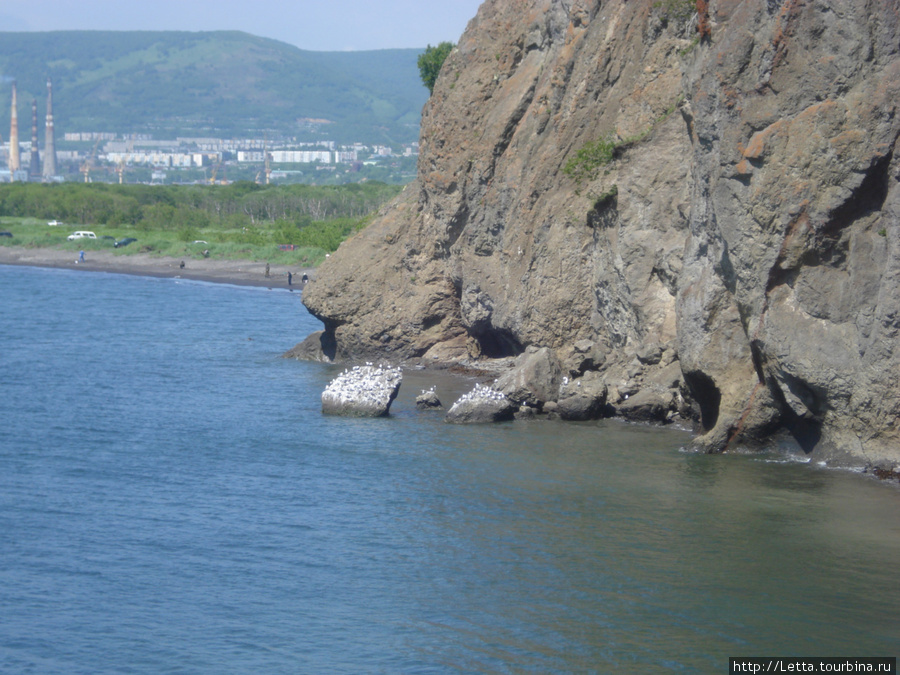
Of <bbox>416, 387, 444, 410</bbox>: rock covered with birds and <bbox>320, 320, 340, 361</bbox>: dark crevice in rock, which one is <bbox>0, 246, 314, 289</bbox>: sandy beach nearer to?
<bbox>320, 320, 340, 361</bbox>: dark crevice in rock

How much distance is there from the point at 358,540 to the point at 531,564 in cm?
372

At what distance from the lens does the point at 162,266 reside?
308 feet

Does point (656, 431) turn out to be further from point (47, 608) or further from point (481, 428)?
point (47, 608)

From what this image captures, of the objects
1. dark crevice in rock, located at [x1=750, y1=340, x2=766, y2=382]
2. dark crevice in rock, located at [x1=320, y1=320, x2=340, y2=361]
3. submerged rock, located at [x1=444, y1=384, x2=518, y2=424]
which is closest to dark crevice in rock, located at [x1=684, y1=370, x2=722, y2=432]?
dark crevice in rock, located at [x1=750, y1=340, x2=766, y2=382]

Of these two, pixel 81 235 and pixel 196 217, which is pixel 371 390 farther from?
pixel 196 217

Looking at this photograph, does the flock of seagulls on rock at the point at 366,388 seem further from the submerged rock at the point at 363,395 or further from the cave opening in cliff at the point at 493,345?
the cave opening in cliff at the point at 493,345

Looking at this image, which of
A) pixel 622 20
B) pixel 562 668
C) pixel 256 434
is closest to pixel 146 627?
pixel 562 668

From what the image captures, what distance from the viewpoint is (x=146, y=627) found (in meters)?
17.1

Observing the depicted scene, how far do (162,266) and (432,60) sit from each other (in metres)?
49.7

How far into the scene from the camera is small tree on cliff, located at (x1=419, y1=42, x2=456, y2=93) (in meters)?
51.3

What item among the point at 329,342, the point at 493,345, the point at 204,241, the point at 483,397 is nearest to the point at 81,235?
the point at 204,241

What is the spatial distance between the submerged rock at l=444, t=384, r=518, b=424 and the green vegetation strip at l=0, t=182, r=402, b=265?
185 ft

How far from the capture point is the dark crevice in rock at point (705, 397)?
90.8 ft

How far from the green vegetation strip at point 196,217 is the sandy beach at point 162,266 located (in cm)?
168
